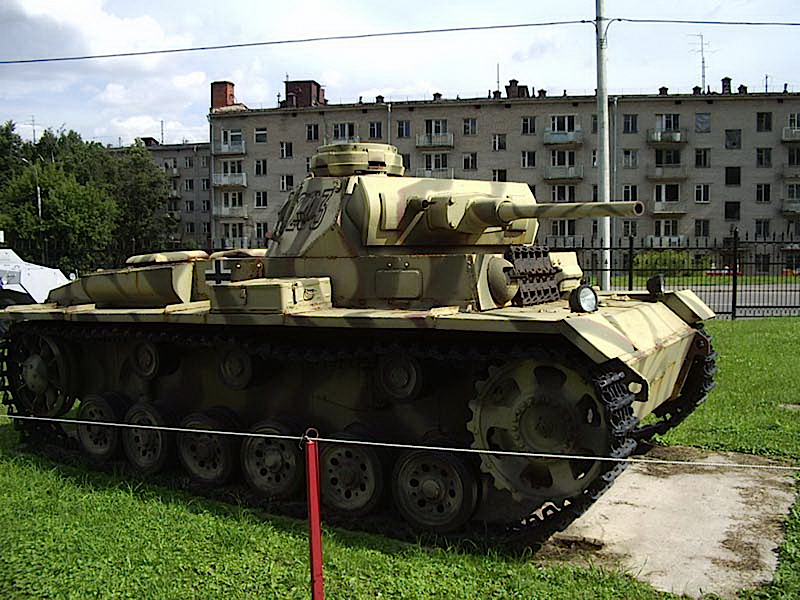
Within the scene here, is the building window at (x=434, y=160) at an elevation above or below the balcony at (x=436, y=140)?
below

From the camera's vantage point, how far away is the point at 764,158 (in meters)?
45.2

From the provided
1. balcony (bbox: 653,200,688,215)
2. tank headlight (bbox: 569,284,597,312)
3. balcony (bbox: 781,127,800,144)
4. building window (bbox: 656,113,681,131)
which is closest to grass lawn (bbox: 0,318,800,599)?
tank headlight (bbox: 569,284,597,312)

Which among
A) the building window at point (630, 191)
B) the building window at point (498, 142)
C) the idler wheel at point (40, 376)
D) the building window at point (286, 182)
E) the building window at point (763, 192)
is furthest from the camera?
the building window at point (286, 182)

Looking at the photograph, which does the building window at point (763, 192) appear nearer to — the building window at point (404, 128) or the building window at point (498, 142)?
the building window at point (498, 142)

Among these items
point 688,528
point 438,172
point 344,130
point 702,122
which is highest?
point 344,130

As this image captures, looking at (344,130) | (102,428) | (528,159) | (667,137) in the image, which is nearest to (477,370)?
(102,428)

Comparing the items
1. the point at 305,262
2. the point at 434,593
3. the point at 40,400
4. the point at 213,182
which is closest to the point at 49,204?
the point at 213,182

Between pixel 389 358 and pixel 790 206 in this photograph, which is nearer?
pixel 389 358

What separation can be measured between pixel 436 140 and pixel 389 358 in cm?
3828

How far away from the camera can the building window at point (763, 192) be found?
149 ft

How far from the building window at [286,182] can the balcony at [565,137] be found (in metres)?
13.4

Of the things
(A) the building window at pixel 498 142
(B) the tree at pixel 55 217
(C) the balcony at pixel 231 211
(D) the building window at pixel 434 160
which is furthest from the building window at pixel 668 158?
(B) the tree at pixel 55 217

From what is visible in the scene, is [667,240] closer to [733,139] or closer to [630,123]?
[733,139]

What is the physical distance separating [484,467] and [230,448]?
9.14 ft
